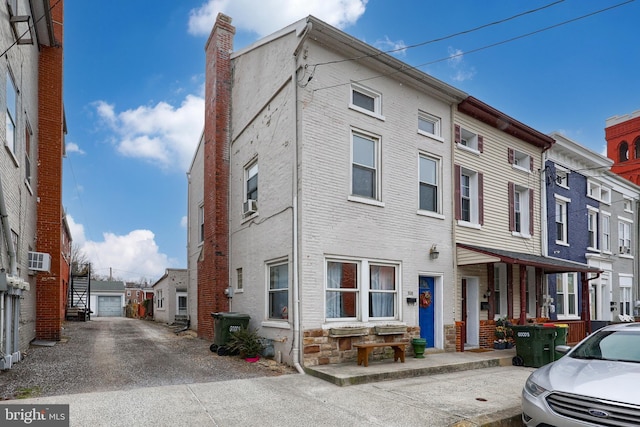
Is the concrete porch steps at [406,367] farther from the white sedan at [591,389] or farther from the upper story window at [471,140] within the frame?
the upper story window at [471,140]

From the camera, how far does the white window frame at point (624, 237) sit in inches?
859

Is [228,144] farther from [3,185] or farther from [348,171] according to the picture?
[3,185]

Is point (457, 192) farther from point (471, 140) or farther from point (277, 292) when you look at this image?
point (277, 292)

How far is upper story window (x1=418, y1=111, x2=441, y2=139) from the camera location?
13172 mm

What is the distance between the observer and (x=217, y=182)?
14.8m

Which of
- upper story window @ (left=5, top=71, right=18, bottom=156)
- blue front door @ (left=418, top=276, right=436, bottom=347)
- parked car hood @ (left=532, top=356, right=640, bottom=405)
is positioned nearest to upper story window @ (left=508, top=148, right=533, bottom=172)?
blue front door @ (left=418, top=276, right=436, bottom=347)

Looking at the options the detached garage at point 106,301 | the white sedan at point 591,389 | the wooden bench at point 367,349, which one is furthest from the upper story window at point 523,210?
the detached garage at point 106,301

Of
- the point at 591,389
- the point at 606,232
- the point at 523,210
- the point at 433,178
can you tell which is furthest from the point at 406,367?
the point at 606,232

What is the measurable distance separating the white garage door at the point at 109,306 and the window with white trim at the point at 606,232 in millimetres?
46646

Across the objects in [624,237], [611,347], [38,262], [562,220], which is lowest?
[611,347]

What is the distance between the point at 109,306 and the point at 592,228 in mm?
47212

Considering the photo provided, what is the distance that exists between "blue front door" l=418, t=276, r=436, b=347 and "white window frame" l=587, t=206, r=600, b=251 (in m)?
10.9

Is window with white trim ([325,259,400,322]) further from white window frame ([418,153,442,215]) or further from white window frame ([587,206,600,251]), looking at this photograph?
white window frame ([587,206,600,251])

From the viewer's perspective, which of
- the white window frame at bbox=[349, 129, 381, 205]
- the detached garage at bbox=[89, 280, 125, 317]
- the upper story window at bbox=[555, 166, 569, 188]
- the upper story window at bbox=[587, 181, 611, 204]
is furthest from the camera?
the detached garage at bbox=[89, 280, 125, 317]
